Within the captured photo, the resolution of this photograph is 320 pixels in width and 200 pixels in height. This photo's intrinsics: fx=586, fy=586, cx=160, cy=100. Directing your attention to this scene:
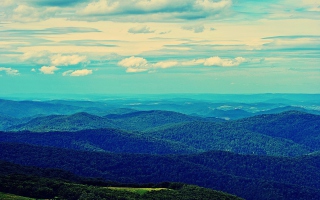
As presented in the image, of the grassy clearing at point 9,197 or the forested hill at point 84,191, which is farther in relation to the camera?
the forested hill at point 84,191

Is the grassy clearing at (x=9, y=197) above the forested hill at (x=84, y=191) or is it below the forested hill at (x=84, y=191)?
above

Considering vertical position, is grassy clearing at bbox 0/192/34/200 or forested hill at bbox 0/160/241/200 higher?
grassy clearing at bbox 0/192/34/200

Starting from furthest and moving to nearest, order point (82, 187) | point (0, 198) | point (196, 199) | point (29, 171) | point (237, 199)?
point (29, 171), point (237, 199), point (196, 199), point (82, 187), point (0, 198)

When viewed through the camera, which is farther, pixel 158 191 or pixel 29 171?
pixel 29 171

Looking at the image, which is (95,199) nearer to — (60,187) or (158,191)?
(60,187)

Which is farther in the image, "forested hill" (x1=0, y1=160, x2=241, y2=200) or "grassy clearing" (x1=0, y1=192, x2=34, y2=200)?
"forested hill" (x1=0, y1=160, x2=241, y2=200)

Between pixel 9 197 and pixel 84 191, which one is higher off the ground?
pixel 9 197

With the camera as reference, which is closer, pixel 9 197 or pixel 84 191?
pixel 9 197

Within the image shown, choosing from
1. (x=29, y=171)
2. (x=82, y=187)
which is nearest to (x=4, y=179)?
(x=82, y=187)

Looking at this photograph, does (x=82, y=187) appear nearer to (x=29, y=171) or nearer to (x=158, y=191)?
(x=158, y=191)

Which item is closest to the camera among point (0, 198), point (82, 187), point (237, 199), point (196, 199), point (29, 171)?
point (0, 198)
